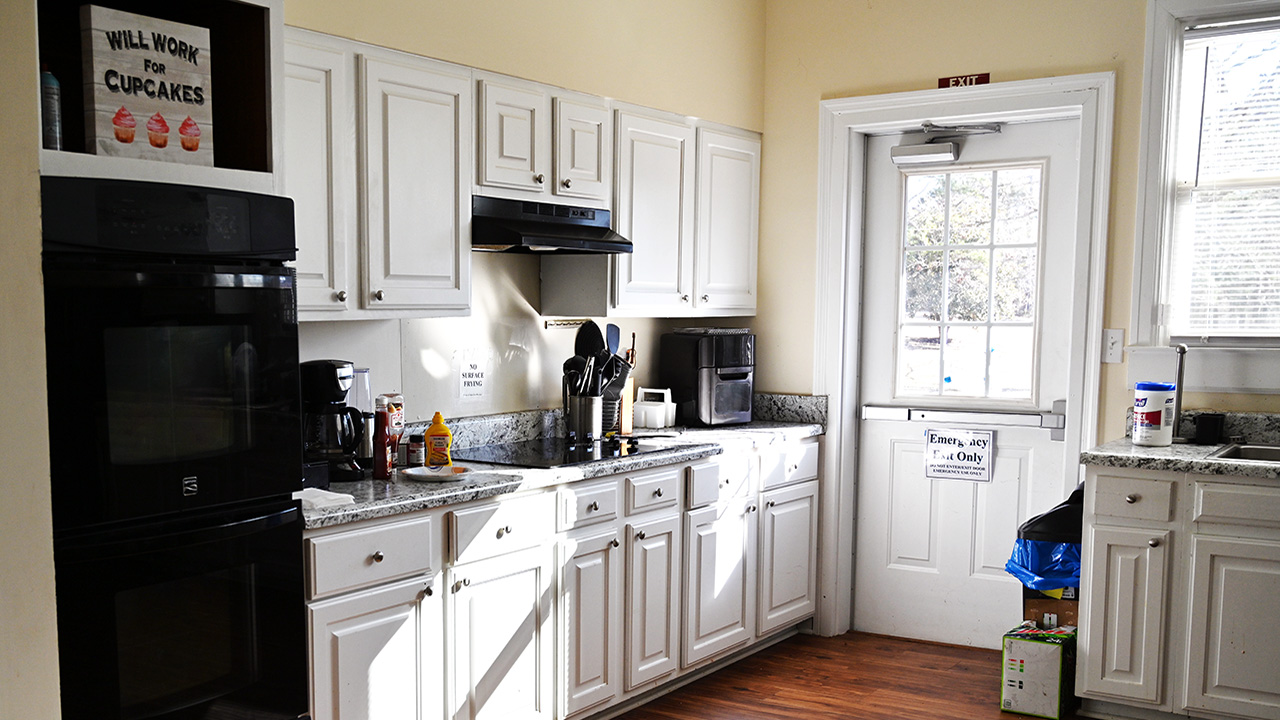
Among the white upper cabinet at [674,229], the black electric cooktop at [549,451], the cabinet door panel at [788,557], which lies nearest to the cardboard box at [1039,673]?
the cabinet door panel at [788,557]

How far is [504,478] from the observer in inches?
111

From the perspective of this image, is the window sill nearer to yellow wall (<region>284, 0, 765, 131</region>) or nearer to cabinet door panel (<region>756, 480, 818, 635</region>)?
cabinet door panel (<region>756, 480, 818, 635</region>)

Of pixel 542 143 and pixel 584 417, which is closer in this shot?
pixel 542 143

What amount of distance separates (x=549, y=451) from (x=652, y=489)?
0.37m

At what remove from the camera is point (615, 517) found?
3203mm

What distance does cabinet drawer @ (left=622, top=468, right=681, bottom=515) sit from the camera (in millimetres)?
3258

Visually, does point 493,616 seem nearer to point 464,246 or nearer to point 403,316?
point 403,316

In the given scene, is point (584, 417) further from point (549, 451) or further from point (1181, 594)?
point (1181, 594)

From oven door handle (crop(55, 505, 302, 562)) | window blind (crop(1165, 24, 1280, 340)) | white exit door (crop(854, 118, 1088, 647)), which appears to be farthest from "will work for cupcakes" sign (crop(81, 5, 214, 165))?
window blind (crop(1165, 24, 1280, 340))

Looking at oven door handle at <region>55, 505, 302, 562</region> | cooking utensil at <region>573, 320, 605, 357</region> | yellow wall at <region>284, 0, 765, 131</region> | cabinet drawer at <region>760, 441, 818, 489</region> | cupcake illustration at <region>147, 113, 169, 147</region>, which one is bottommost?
cabinet drawer at <region>760, 441, 818, 489</region>

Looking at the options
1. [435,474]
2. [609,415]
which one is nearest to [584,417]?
[609,415]

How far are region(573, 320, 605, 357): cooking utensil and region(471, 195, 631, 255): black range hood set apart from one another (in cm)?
35

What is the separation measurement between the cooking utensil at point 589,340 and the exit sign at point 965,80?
70.1 inches

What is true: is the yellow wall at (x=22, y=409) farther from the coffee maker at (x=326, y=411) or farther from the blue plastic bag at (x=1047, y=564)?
the blue plastic bag at (x=1047, y=564)
